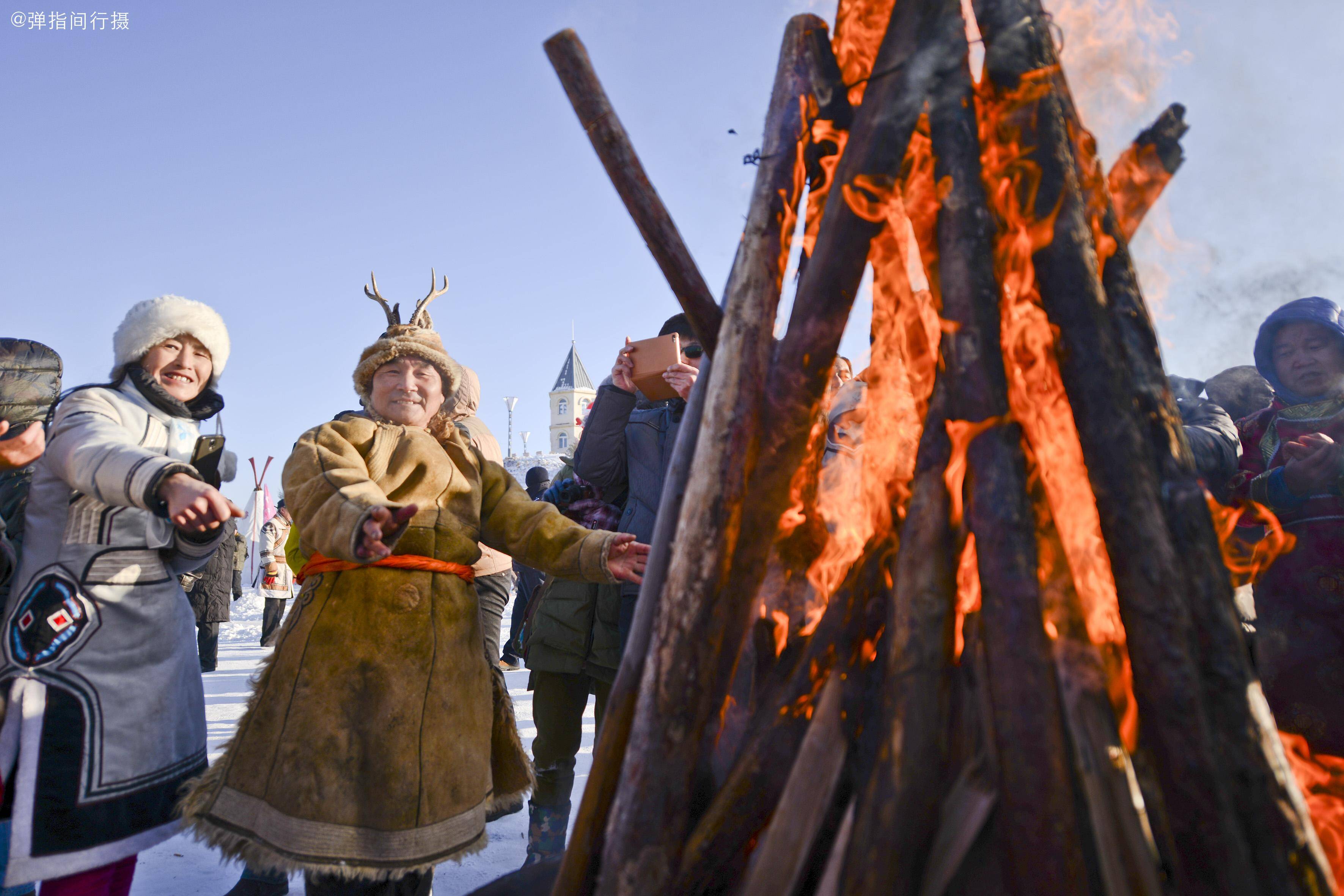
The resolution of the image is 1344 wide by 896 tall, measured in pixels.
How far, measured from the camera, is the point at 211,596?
22.3 feet

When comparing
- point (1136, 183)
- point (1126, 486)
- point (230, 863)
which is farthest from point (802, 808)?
point (230, 863)

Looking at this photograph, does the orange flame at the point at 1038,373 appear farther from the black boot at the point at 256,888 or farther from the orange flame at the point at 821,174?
the black boot at the point at 256,888

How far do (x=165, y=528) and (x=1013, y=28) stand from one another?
8.87 feet

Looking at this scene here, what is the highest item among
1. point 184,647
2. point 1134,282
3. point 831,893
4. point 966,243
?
point 966,243

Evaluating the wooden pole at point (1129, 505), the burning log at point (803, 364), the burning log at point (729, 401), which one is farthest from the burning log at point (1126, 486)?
→ the burning log at point (729, 401)

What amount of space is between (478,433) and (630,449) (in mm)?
890

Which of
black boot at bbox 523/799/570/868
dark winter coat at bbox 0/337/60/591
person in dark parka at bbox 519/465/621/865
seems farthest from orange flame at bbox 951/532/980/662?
dark winter coat at bbox 0/337/60/591

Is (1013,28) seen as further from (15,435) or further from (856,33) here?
(15,435)

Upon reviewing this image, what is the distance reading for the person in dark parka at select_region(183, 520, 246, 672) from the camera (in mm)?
6633

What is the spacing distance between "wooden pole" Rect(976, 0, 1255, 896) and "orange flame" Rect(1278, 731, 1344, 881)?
0.37m

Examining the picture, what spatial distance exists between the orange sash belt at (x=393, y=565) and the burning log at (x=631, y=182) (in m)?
1.05

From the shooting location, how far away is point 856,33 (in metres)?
1.93

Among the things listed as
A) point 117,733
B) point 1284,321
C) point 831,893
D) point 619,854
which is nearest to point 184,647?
point 117,733

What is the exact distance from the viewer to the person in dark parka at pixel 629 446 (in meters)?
3.04
